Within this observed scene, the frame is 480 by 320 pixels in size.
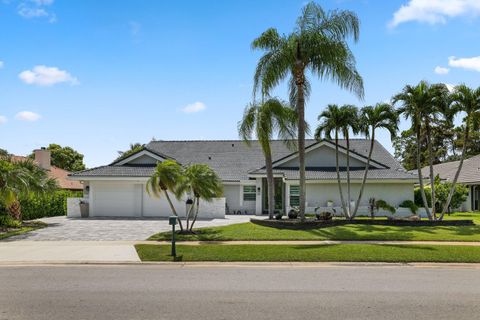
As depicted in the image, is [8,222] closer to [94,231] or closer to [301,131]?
[94,231]

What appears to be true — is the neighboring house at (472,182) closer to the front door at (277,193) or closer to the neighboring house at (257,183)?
the neighboring house at (257,183)

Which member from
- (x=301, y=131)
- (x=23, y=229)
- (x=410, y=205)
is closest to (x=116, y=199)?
(x=23, y=229)

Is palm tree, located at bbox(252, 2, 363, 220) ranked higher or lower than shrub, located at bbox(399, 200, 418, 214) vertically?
higher

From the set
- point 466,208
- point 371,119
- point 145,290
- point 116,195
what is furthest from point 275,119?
point 466,208

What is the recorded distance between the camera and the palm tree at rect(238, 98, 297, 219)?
2164 centimetres

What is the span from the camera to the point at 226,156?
34156 millimetres

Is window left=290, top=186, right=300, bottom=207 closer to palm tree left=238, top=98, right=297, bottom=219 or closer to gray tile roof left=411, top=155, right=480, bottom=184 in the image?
palm tree left=238, top=98, right=297, bottom=219

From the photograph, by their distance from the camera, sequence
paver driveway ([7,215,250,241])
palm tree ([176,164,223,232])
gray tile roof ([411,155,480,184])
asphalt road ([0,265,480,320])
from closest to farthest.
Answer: asphalt road ([0,265,480,320])
palm tree ([176,164,223,232])
paver driveway ([7,215,250,241])
gray tile roof ([411,155,480,184])

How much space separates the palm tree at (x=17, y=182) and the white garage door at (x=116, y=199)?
168 inches

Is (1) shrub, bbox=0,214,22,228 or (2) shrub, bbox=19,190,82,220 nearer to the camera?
(1) shrub, bbox=0,214,22,228

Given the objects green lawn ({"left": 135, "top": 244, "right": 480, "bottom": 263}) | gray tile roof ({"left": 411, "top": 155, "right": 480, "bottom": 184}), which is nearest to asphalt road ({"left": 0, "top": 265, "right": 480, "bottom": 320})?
green lawn ({"left": 135, "top": 244, "right": 480, "bottom": 263})

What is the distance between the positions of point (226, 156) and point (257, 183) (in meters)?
5.52

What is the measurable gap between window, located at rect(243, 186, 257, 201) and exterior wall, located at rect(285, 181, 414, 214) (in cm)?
306

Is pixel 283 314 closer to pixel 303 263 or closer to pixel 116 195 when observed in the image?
pixel 303 263
